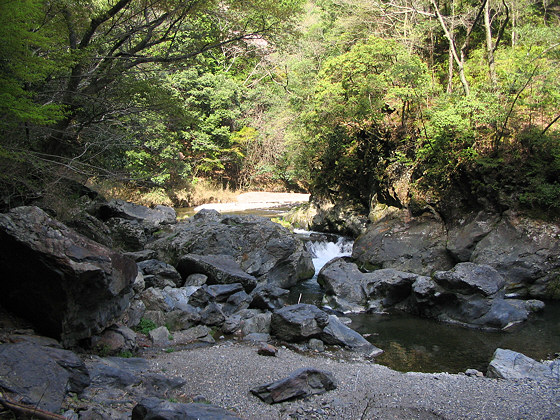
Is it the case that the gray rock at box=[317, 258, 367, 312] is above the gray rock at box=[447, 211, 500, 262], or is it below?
below

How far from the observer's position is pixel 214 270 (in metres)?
9.73

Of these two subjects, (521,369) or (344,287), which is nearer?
(521,369)

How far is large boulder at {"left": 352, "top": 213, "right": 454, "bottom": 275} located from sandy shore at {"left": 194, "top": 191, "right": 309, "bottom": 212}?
42.0 ft

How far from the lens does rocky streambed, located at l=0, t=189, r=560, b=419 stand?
12.9 feet

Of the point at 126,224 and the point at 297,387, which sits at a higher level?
the point at 126,224

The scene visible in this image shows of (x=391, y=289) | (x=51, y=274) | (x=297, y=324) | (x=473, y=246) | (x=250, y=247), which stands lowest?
(x=391, y=289)

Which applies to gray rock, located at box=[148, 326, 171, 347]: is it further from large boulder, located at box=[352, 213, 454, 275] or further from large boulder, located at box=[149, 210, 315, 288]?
large boulder, located at box=[352, 213, 454, 275]

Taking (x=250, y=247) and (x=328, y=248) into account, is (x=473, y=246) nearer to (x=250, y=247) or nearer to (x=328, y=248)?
(x=328, y=248)

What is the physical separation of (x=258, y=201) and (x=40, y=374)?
26701 mm

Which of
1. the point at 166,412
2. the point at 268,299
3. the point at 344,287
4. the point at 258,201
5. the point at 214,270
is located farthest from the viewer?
the point at 258,201

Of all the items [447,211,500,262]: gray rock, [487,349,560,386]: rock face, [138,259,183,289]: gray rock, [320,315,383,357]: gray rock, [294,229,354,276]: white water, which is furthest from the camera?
[294,229,354,276]: white water

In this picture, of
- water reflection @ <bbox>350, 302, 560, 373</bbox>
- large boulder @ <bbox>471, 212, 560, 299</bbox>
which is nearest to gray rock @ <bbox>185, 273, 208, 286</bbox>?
water reflection @ <bbox>350, 302, 560, 373</bbox>

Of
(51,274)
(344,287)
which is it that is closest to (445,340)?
(344,287)

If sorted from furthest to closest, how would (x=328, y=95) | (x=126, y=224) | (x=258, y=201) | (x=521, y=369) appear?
(x=258, y=201) → (x=328, y=95) → (x=126, y=224) → (x=521, y=369)
